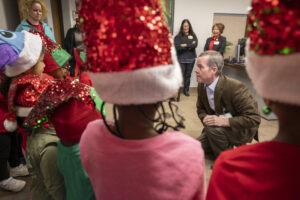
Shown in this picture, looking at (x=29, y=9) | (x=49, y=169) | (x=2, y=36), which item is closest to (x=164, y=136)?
(x=49, y=169)

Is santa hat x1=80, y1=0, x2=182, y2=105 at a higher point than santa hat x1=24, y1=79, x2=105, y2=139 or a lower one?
higher

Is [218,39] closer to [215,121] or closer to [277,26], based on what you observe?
[215,121]

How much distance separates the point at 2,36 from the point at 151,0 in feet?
3.91

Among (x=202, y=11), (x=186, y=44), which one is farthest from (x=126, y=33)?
(x=202, y=11)

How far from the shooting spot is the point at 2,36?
129 cm

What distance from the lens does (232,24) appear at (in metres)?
5.51

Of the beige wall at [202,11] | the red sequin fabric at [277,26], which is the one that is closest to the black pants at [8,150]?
the red sequin fabric at [277,26]

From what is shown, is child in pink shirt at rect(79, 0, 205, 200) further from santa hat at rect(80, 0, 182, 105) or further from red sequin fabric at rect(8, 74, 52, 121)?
red sequin fabric at rect(8, 74, 52, 121)

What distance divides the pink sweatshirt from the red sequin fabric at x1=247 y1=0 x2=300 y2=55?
1.23 feet

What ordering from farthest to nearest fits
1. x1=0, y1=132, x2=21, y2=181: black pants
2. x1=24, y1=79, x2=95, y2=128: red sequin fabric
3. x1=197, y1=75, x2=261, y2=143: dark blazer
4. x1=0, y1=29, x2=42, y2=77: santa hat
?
x1=197, y1=75, x2=261, y2=143: dark blazer → x1=0, y1=132, x2=21, y2=181: black pants → x1=0, y1=29, x2=42, y2=77: santa hat → x1=24, y1=79, x2=95, y2=128: red sequin fabric

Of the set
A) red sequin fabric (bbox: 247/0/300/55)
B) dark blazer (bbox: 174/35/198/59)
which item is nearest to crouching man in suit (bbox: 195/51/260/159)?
red sequin fabric (bbox: 247/0/300/55)

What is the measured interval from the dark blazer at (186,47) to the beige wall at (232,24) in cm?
137

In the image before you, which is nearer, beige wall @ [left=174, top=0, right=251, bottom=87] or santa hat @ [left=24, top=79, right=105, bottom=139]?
santa hat @ [left=24, top=79, right=105, bottom=139]

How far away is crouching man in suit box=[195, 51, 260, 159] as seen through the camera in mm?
1902
